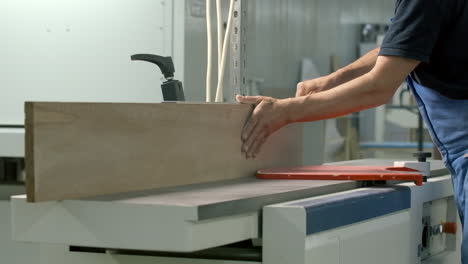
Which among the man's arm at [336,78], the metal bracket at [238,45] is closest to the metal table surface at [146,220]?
the metal bracket at [238,45]

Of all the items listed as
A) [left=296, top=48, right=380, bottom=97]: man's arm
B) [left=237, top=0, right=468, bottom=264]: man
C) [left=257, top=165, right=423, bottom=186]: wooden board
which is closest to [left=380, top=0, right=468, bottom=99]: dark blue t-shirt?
[left=237, top=0, right=468, bottom=264]: man

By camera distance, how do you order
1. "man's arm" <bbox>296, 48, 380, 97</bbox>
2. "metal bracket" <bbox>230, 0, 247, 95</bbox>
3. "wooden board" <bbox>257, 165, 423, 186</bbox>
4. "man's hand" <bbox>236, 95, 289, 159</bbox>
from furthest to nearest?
"man's arm" <bbox>296, 48, 380, 97</bbox> → "metal bracket" <bbox>230, 0, 247, 95</bbox> → "man's hand" <bbox>236, 95, 289, 159</bbox> → "wooden board" <bbox>257, 165, 423, 186</bbox>

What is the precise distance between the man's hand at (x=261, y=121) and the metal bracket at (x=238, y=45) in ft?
0.70

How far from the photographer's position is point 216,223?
3.56 feet

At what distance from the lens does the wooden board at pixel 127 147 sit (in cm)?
112

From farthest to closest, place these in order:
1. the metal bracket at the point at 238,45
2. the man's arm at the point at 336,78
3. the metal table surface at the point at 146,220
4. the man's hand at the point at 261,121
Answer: the man's arm at the point at 336,78 → the metal bracket at the point at 238,45 → the man's hand at the point at 261,121 → the metal table surface at the point at 146,220

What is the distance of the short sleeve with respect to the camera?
1.52m

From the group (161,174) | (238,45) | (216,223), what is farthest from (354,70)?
(216,223)

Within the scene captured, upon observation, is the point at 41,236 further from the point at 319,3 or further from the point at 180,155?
the point at 319,3

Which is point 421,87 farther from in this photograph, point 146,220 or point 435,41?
point 146,220

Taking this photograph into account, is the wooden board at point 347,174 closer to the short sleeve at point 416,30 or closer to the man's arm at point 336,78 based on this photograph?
the short sleeve at point 416,30

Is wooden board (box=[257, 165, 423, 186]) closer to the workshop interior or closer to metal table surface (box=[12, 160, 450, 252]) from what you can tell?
the workshop interior

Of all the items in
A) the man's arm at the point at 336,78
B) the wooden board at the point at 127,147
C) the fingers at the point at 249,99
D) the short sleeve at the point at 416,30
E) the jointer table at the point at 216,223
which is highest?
the short sleeve at the point at 416,30

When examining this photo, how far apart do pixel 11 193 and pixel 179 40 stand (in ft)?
2.44
